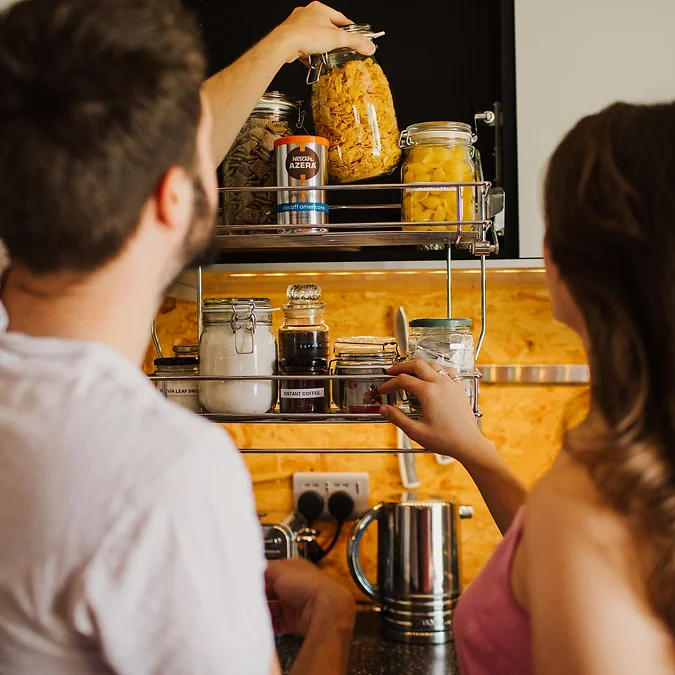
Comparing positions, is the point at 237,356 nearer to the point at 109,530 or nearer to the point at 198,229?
the point at 198,229

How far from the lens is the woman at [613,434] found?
65 centimetres

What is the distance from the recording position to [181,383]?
3.80 feet

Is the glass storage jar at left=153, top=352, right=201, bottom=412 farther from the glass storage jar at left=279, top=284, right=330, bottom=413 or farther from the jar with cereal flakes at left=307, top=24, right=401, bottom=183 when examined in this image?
the jar with cereal flakes at left=307, top=24, right=401, bottom=183

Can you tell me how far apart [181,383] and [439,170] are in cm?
45

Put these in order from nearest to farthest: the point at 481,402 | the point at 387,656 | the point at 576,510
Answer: the point at 576,510 < the point at 387,656 < the point at 481,402

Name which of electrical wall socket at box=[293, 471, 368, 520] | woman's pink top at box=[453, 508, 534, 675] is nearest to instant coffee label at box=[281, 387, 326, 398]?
woman's pink top at box=[453, 508, 534, 675]

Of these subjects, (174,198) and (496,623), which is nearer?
(174,198)

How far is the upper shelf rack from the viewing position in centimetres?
105

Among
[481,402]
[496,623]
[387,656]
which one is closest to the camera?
[496,623]

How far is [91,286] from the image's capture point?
620 mm

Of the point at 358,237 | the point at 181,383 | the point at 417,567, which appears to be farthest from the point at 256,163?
the point at 417,567

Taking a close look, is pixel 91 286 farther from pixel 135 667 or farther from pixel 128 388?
pixel 135 667

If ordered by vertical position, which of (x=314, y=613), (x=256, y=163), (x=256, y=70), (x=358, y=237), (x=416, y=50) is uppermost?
(x=416, y=50)

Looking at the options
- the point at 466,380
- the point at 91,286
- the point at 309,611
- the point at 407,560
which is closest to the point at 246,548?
the point at 91,286
